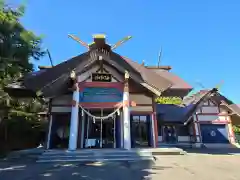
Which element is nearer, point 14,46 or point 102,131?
point 14,46

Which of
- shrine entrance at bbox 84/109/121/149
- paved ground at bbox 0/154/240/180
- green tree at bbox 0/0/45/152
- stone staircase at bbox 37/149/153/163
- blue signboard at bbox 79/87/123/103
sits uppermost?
green tree at bbox 0/0/45/152

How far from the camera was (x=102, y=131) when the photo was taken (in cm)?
1305

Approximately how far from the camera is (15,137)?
15.5 m

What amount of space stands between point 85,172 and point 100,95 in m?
6.06

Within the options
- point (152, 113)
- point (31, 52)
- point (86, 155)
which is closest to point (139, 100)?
point (152, 113)

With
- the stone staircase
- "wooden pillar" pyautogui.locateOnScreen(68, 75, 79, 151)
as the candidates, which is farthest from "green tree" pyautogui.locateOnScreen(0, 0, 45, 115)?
the stone staircase

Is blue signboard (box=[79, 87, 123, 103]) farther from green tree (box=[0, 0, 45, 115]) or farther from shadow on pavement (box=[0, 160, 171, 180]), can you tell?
shadow on pavement (box=[0, 160, 171, 180])

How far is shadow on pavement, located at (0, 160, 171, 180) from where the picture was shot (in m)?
6.17

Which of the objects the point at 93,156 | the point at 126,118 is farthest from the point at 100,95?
the point at 93,156

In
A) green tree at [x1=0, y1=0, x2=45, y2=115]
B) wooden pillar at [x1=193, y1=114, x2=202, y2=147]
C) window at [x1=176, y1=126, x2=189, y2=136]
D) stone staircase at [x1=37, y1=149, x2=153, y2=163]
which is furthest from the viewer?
window at [x1=176, y1=126, x2=189, y2=136]

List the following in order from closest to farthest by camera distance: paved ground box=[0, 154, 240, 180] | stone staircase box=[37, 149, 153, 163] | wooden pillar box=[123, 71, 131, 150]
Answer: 1. paved ground box=[0, 154, 240, 180]
2. stone staircase box=[37, 149, 153, 163]
3. wooden pillar box=[123, 71, 131, 150]

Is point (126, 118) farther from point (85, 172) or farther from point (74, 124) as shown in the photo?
point (85, 172)

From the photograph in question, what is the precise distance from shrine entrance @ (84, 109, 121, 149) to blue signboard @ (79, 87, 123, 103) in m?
0.87

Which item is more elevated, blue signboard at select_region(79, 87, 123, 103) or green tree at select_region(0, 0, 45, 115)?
green tree at select_region(0, 0, 45, 115)
